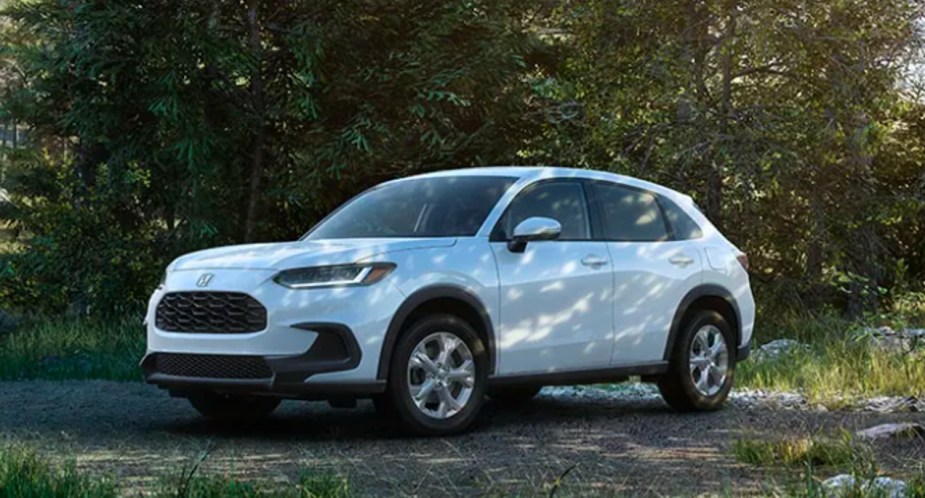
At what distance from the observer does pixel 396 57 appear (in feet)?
71.7

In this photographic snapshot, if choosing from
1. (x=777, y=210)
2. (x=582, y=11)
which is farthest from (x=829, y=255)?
(x=582, y=11)

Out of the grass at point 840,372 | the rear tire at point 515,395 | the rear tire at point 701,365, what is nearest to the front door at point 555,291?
the rear tire at point 701,365

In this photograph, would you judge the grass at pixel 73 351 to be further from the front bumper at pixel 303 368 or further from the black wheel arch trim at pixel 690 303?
the black wheel arch trim at pixel 690 303

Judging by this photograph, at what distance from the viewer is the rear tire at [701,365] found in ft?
34.7

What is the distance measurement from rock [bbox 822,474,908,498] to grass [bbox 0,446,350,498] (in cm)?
203

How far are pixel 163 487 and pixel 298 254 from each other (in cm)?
289

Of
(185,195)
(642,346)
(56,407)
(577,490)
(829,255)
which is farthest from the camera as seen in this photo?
(185,195)

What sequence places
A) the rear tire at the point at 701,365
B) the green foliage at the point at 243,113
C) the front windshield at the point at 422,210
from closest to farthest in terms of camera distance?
1. the front windshield at the point at 422,210
2. the rear tire at the point at 701,365
3. the green foliage at the point at 243,113

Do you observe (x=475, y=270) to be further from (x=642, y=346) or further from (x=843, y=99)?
(x=843, y=99)

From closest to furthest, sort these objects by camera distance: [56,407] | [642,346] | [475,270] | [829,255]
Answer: [475,270] < [642,346] < [56,407] < [829,255]

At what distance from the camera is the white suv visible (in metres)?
8.52

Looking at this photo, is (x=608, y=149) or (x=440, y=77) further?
(x=440, y=77)

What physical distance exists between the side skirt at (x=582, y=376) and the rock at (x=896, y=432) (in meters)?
1.86

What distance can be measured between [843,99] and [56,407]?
11515mm
